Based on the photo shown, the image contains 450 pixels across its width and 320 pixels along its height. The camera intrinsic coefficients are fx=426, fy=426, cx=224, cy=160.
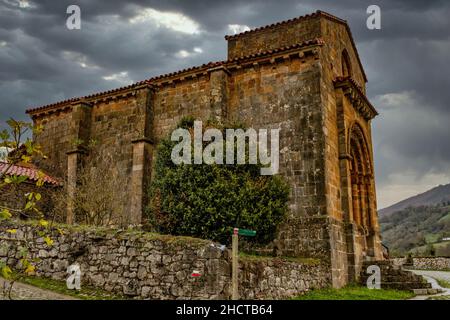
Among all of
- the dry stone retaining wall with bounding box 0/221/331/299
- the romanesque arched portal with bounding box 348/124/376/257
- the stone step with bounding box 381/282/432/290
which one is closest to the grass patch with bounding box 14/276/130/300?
the dry stone retaining wall with bounding box 0/221/331/299

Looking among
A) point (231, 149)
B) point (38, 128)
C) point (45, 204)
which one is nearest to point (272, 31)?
point (231, 149)

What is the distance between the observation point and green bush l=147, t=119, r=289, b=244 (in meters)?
11.4

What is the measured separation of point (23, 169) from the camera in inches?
714

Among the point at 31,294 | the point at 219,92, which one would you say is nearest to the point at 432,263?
the point at 219,92

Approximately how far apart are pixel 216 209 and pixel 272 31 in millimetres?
10216

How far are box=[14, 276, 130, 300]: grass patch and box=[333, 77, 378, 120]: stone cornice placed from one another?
1092 centimetres

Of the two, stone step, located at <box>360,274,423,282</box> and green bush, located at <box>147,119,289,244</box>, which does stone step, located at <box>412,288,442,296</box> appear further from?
green bush, located at <box>147,119,289,244</box>

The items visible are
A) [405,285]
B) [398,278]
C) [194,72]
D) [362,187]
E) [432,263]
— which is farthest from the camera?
[432,263]

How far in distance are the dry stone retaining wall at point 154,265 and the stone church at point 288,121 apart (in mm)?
3269

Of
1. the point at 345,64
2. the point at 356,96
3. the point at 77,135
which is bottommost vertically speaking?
the point at 77,135

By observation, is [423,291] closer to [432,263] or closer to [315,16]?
[315,16]

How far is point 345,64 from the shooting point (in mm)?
18984

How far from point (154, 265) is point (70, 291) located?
210cm

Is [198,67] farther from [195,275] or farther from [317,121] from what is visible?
[195,275]
